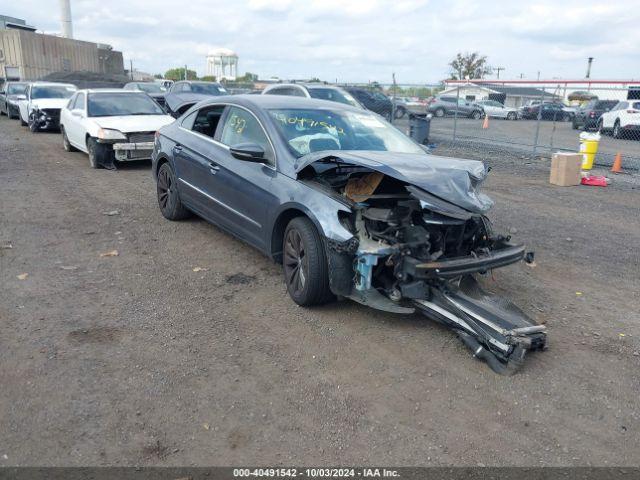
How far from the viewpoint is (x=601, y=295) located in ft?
17.0

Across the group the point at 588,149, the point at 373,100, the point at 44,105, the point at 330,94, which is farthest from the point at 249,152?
the point at 373,100

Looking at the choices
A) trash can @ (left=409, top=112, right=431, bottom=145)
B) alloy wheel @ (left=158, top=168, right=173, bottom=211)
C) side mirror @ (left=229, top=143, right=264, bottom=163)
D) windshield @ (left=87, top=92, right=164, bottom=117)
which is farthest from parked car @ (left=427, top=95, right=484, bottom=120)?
side mirror @ (left=229, top=143, right=264, bottom=163)

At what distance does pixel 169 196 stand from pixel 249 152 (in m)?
2.54

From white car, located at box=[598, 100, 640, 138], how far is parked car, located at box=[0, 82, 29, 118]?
79.0 ft

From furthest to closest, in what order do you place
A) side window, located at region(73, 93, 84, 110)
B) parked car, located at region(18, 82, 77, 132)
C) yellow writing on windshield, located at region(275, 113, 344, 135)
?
parked car, located at region(18, 82, 77, 132), side window, located at region(73, 93, 84, 110), yellow writing on windshield, located at region(275, 113, 344, 135)

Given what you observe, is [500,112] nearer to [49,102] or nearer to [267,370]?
[49,102]

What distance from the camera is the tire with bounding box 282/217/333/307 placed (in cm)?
431

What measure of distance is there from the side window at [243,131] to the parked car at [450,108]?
99.7ft

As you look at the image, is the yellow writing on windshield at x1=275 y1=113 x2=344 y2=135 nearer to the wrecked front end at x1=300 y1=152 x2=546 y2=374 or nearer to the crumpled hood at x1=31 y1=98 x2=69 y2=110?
the wrecked front end at x1=300 y1=152 x2=546 y2=374

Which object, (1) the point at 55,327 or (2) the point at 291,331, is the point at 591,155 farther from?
(1) the point at 55,327

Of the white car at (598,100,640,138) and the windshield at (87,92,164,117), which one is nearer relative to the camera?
the windshield at (87,92,164,117)

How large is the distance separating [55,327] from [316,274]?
2037 millimetres

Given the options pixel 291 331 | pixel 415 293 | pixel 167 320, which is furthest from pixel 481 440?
pixel 167 320

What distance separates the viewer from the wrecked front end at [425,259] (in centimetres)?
384
